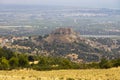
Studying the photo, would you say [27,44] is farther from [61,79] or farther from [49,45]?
[61,79]

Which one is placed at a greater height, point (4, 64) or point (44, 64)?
point (4, 64)

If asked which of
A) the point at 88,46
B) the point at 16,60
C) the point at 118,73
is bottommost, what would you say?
the point at 88,46

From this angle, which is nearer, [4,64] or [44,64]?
[4,64]

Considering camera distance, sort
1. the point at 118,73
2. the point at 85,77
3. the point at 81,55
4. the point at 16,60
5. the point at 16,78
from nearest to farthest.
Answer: the point at 16,78 < the point at 85,77 < the point at 118,73 < the point at 16,60 < the point at 81,55

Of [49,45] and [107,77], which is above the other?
[107,77]

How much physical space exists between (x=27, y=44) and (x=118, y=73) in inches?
6498

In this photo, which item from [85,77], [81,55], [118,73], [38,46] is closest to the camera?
[85,77]

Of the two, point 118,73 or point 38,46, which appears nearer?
point 118,73

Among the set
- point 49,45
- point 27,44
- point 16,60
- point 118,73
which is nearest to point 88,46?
point 49,45

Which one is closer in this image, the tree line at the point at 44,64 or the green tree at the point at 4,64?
the green tree at the point at 4,64

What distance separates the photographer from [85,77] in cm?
2984

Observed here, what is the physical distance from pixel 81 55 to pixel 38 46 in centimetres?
3546

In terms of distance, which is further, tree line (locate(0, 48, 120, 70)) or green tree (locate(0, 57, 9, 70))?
tree line (locate(0, 48, 120, 70))

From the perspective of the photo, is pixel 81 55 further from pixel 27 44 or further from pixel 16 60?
pixel 16 60
